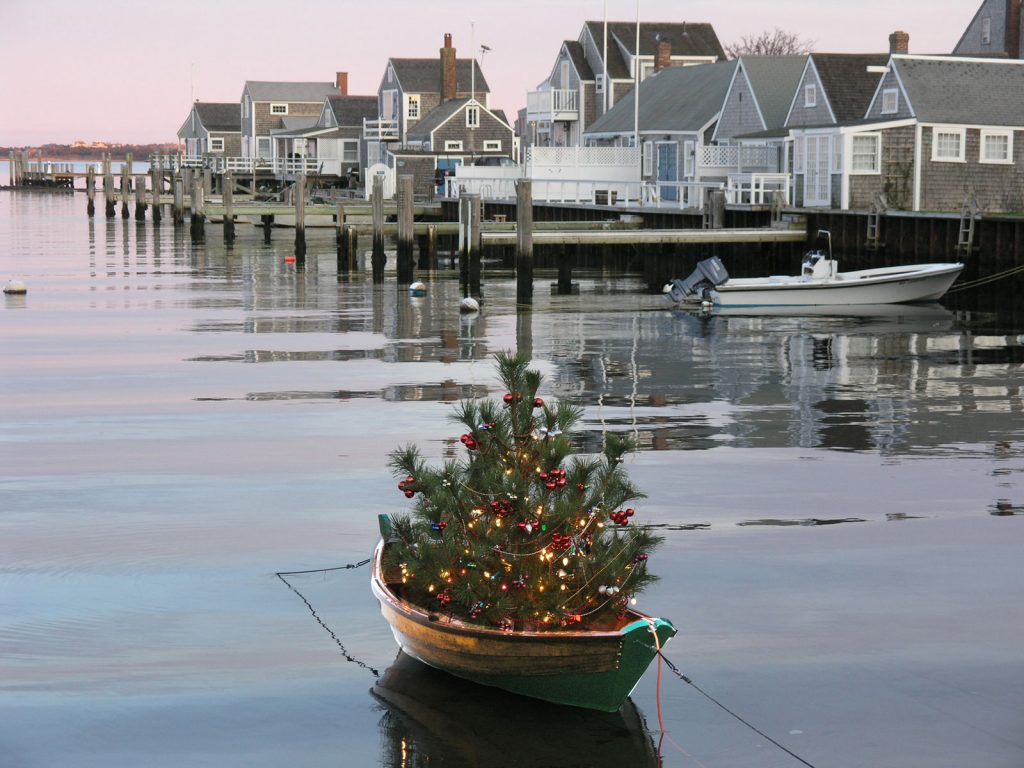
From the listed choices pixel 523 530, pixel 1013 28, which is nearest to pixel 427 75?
Result: pixel 1013 28

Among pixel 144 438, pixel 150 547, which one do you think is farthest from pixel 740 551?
pixel 144 438

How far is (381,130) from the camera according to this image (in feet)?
321

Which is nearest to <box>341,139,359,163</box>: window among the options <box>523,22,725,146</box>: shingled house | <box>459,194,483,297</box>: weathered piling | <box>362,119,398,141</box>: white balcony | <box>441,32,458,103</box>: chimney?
<box>362,119,398,141</box>: white balcony

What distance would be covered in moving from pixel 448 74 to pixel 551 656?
8827 cm

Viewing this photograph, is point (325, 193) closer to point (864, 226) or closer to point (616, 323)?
point (864, 226)

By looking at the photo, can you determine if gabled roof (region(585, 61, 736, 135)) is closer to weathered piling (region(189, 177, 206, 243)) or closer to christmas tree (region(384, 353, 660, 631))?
weathered piling (region(189, 177, 206, 243))

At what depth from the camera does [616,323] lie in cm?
3453

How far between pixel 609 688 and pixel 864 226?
1442 inches

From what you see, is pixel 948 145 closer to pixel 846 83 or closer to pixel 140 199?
pixel 846 83

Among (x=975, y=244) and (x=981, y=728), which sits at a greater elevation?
(x=975, y=244)

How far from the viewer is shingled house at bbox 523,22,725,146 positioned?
80.7 metres

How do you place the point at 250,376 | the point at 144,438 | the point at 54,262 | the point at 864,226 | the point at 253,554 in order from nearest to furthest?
1. the point at 253,554
2. the point at 144,438
3. the point at 250,376
4. the point at 864,226
5. the point at 54,262

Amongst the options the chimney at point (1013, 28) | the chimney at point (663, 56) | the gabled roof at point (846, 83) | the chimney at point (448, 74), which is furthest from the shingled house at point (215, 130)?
the gabled roof at point (846, 83)

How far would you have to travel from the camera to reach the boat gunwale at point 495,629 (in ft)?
28.8
